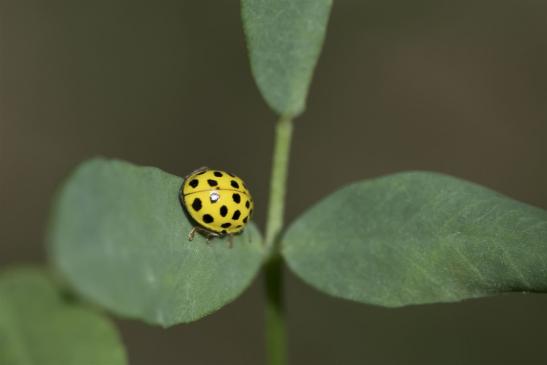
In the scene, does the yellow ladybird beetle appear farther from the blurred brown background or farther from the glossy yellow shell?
the blurred brown background

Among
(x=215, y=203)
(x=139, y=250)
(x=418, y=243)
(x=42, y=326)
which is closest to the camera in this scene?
(x=42, y=326)

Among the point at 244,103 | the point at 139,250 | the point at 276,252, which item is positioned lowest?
the point at 244,103

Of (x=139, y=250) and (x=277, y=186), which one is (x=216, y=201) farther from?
(x=139, y=250)

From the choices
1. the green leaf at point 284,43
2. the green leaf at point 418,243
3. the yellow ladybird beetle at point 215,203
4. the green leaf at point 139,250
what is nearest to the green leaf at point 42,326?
the green leaf at point 139,250

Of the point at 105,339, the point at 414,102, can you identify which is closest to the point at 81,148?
the point at 414,102

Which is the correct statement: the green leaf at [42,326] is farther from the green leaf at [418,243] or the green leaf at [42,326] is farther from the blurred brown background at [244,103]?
the blurred brown background at [244,103]

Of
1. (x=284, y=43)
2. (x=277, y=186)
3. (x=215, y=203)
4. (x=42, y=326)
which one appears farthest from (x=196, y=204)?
(x=42, y=326)

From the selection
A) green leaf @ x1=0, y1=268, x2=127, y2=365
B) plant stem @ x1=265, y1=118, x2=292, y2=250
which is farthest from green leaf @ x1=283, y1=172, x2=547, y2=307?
green leaf @ x1=0, y1=268, x2=127, y2=365

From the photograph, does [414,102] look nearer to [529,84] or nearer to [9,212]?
[529,84]
